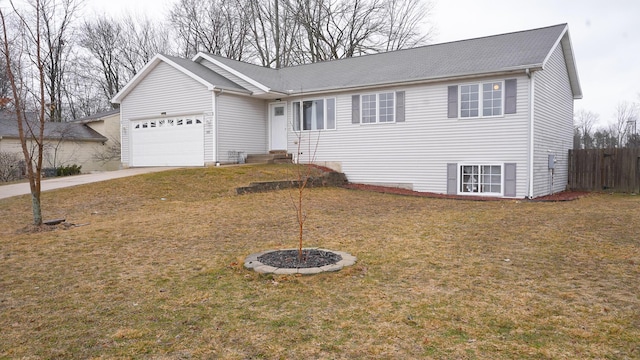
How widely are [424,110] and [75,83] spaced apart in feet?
102

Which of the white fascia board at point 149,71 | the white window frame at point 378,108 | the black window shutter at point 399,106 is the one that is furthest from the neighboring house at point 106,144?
the black window shutter at point 399,106

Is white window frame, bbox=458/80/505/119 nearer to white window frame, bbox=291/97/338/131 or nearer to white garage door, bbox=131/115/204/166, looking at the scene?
white window frame, bbox=291/97/338/131

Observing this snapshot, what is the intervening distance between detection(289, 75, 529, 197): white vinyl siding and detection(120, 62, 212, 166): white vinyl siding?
4.50 metres

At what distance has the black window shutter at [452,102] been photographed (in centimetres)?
1421

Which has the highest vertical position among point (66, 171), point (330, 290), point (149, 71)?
point (149, 71)

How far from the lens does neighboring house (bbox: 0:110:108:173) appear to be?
2128 centimetres

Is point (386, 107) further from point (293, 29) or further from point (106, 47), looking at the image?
point (106, 47)

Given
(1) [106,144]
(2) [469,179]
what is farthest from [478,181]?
(1) [106,144]

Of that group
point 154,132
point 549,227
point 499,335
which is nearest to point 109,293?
point 499,335

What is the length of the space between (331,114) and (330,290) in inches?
509

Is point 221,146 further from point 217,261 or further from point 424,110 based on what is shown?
point 217,261

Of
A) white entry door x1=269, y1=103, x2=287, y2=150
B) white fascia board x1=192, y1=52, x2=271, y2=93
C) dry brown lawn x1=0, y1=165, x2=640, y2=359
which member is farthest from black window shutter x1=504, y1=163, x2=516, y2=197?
white fascia board x1=192, y1=52, x2=271, y2=93

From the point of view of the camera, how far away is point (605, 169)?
15.9 metres

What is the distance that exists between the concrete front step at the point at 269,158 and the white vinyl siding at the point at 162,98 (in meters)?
1.96
